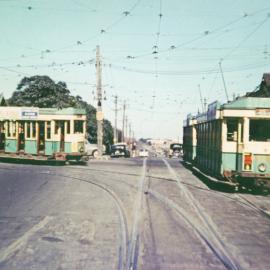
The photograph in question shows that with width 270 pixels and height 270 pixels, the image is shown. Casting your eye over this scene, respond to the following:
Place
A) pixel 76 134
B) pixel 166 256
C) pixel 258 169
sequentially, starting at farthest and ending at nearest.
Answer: pixel 76 134, pixel 258 169, pixel 166 256

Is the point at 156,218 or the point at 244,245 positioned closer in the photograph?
the point at 244,245

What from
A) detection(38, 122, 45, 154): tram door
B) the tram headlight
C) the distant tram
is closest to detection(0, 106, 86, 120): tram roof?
detection(38, 122, 45, 154): tram door

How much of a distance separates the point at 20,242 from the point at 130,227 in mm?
2515

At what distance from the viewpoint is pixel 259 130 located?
48.0ft

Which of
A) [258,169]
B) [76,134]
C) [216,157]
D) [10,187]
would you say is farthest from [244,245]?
[76,134]

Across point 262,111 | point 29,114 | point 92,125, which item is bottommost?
point 262,111

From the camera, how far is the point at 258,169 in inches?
560

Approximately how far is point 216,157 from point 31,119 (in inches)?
537

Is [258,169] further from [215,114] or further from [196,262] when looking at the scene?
[196,262]

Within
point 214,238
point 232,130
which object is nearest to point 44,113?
point 232,130

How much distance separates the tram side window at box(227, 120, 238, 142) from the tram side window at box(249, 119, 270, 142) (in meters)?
0.57

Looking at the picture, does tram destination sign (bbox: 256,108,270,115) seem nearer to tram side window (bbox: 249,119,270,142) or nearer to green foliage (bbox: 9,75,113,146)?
tram side window (bbox: 249,119,270,142)

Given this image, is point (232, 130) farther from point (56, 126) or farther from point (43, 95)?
point (43, 95)

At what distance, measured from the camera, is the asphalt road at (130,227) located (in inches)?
259
